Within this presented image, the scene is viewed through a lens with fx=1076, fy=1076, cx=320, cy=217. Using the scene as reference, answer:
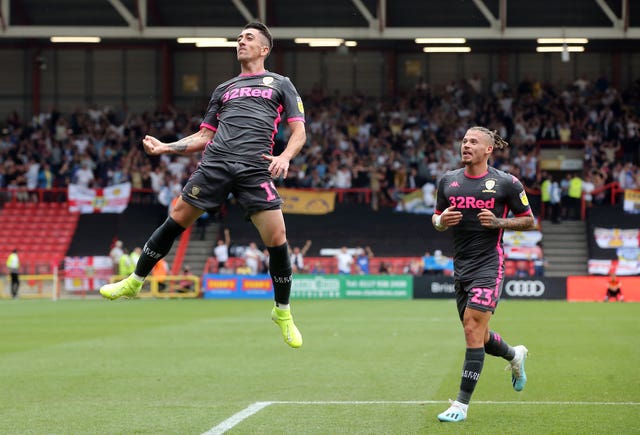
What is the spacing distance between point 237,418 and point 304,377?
11.5 ft

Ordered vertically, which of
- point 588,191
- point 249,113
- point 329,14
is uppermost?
point 329,14

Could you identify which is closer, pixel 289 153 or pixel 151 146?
pixel 289 153

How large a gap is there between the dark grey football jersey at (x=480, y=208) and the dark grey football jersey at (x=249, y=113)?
2.07m

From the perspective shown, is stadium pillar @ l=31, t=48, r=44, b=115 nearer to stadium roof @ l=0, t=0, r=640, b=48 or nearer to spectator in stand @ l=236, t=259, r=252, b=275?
stadium roof @ l=0, t=0, r=640, b=48

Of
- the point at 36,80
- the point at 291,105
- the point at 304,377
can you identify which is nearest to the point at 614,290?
the point at 304,377

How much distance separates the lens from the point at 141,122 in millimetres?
47062

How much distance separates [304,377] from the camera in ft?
42.5

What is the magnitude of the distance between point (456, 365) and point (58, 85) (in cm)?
4107

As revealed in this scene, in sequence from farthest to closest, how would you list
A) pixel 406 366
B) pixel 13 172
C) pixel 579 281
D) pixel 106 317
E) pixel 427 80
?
pixel 427 80, pixel 13 172, pixel 579 281, pixel 106 317, pixel 406 366

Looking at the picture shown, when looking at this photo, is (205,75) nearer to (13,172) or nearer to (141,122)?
(141,122)

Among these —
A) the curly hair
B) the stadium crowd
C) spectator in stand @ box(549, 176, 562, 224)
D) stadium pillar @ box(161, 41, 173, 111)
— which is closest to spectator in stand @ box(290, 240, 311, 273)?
the stadium crowd

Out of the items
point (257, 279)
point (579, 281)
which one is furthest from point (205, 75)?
point (579, 281)

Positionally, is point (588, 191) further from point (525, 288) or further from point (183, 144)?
point (183, 144)

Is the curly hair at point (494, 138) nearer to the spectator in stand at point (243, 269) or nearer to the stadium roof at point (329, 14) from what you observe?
the spectator in stand at point (243, 269)
